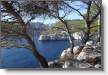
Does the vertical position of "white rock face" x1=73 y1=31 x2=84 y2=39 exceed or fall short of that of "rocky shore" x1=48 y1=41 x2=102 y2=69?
it exceeds it

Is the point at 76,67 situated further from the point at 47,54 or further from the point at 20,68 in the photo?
the point at 20,68

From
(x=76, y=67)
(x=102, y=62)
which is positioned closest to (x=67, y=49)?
(x=76, y=67)

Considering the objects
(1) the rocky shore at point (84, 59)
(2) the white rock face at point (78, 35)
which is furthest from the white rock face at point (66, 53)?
(2) the white rock face at point (78, 35)

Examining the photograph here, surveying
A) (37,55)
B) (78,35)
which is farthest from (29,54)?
(78,35)

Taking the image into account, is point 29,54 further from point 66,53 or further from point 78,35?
point 78,35

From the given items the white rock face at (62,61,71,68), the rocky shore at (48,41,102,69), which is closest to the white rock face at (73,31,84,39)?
the rocky shore at (48,41,102,69)

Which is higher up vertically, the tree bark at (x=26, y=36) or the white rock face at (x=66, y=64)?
the tree bark at (x=26, y=36)

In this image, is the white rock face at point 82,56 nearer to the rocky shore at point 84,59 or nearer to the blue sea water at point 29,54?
the rocky shore at point 84,59

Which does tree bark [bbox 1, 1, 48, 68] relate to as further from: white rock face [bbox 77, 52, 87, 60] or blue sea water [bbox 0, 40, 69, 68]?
white rock face [bbox 77, 52, 87, 60]
